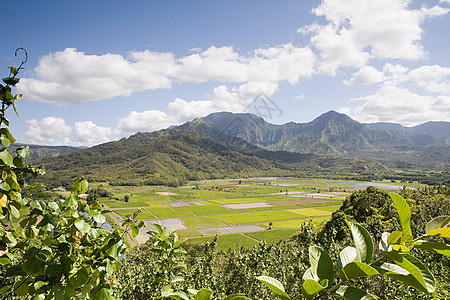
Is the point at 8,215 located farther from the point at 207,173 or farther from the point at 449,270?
the point at 207,173

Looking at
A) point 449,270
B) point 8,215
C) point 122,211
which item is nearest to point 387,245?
point 8,215

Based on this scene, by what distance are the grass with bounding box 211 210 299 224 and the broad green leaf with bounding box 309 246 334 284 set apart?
77.2 meters

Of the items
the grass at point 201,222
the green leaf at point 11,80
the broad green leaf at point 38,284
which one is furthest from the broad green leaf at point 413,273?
the grass at point 201,222

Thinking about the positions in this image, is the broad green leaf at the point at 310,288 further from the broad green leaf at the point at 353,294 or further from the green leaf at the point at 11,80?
the green leaf at the point at 11,80

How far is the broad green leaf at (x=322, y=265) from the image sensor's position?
34.4 inches

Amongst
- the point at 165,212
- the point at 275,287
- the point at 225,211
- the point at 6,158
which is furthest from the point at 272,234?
the point at 275,287

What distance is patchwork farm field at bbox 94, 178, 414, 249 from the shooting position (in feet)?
207

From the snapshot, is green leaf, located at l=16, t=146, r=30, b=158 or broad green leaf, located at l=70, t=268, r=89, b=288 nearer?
broad green leaf, located at l=70, t=268, r=89, b=288

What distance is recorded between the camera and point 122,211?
78.3 meters

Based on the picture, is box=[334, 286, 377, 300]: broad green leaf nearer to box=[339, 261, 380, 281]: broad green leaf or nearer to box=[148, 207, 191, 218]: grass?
box=[339, 261, 380, 281]: broad green leaf

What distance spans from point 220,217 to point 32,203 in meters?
81.9

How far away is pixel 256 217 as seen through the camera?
264 ft

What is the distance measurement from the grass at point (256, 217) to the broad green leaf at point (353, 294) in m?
77.3

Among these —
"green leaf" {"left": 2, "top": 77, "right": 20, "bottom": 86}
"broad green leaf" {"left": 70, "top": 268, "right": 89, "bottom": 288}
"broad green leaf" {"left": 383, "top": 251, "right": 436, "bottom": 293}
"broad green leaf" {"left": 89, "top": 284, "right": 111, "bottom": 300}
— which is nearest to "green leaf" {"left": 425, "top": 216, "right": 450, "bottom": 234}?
"broad green leaf" {"left": 383, "top": 251, "right": 436, "bottom": 293}
